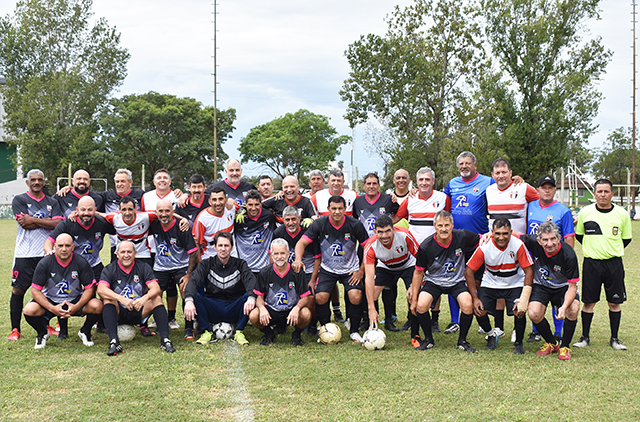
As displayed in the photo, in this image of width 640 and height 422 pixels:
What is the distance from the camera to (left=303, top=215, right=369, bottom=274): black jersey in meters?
6.08

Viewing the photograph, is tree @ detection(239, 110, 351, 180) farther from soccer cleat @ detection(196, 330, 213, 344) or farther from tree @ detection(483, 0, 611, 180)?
soccer cleat @ detection(196, 330, 213, 344)

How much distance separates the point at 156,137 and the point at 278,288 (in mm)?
36028

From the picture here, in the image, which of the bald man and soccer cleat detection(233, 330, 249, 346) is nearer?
the bald man

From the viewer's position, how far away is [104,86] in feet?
129

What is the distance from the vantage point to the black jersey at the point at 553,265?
5188 millimetres

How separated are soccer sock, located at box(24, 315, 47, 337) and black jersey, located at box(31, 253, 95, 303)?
242mm

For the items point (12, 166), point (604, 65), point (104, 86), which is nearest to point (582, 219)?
point (604, 65)

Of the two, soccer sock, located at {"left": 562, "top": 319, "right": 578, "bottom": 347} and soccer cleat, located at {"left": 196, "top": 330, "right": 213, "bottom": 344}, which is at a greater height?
soccer sock, located at {"left": 562, "top": 319, "right": 578, "bottom": 347}

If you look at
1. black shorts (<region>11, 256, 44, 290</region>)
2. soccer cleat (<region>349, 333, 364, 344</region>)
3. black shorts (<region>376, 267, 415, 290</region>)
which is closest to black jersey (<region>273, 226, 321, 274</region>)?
black shorts (<region>376, 267, 415, 290</region>)

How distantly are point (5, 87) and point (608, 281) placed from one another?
42.0 m

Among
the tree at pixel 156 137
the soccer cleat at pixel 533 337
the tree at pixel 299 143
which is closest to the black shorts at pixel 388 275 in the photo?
the soccer cleat at pixel 533 337

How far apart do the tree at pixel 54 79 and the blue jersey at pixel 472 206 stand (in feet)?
119

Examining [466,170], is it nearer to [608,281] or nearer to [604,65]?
[608,281]

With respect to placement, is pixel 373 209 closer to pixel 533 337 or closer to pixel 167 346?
pixel 533 337
